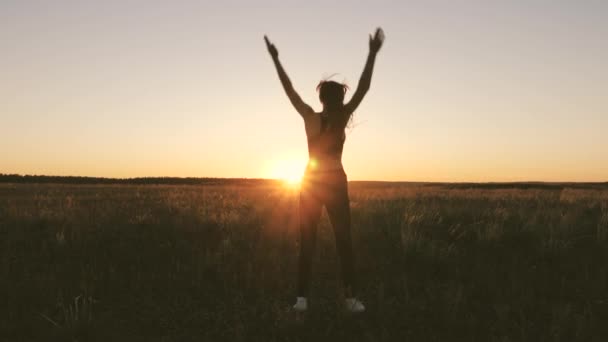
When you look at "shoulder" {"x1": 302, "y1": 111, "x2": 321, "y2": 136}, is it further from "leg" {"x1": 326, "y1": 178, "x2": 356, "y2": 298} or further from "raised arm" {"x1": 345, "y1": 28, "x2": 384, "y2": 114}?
"leg" {"x1": 326, "y1": 178, "x2": 356, "y2": 298}

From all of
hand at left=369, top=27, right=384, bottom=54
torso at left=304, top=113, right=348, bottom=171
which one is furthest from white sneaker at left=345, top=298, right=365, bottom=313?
hand at left=369, top=27, right=384, bottom=54

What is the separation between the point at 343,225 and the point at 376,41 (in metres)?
1.74

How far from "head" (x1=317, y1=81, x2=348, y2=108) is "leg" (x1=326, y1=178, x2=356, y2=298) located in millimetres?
735

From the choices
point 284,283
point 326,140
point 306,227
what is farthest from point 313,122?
point 284,283

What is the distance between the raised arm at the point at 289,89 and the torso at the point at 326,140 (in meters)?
0.07

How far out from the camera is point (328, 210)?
15.0 ft

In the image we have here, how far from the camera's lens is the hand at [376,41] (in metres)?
4.43

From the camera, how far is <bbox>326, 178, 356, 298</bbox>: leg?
4.48 m

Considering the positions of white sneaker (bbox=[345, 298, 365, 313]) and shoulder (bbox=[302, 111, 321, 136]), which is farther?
white sneaker (bbox=[345, 298, 365, 313])

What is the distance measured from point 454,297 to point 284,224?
4.64 metres

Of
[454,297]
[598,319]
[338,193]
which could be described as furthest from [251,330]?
[598,319]

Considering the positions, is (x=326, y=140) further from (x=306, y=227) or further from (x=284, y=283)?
(x=284, y=283)

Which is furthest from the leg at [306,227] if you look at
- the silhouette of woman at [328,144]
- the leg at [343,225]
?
the leg at [343,225]

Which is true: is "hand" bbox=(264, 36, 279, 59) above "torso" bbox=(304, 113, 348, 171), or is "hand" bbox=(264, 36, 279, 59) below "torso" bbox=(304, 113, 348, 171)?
above
